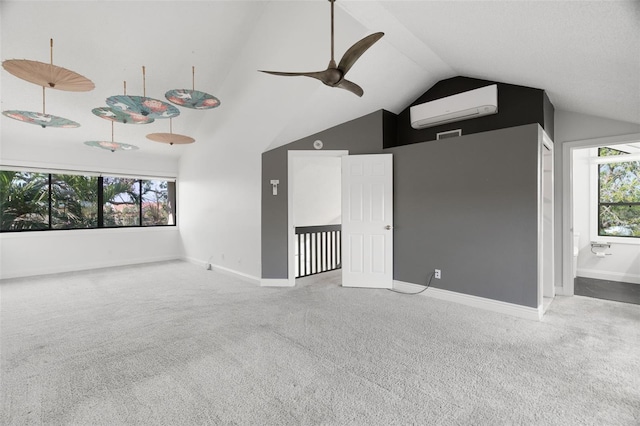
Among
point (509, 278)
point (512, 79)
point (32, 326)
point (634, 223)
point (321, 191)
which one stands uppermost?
point (512, 79)

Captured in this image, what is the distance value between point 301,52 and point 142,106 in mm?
2062

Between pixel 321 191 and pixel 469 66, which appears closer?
pixel 469 66

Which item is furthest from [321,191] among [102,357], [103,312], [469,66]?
[102,357]

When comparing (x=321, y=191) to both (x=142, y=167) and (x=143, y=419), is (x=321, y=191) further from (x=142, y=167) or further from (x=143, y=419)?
(x=143, y=419)

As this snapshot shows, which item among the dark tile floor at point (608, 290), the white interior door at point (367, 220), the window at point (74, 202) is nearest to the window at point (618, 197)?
the dark tile floor at point (608, 290)

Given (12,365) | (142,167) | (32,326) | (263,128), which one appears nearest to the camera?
(12,365)

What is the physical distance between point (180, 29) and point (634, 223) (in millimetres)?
7699

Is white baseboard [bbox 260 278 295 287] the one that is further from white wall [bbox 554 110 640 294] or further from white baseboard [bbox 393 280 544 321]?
white wall [bbox 554 110 640 294]

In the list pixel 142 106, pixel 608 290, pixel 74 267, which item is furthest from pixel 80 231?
pixel 608 290

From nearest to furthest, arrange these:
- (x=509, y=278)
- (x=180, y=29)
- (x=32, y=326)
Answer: (x=32, y=326) < (x=509, y=278) < (x=180, y=29)

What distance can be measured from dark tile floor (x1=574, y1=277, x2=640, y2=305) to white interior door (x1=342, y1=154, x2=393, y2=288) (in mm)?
2732

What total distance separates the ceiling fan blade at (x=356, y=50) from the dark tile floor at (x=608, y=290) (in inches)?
173

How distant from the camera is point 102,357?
2.49 m

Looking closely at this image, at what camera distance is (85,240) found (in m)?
6.24
